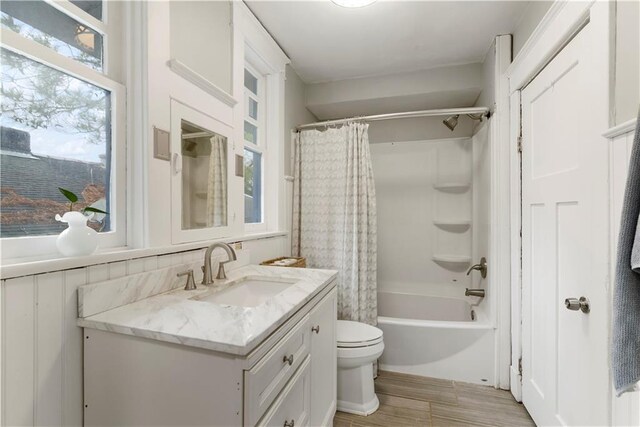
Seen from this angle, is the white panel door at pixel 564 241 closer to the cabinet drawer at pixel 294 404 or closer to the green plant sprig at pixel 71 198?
the cabinet drawer at pixel 294 404

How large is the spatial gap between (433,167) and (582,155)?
1.84 meters

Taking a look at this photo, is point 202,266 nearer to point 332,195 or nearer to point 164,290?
point 164,290

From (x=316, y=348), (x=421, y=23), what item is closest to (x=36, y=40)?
(x=316, y=348)

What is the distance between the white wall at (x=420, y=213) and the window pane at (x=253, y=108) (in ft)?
4.74

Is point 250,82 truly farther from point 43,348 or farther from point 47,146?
point 43,348

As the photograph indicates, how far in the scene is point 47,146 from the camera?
36.1 inches

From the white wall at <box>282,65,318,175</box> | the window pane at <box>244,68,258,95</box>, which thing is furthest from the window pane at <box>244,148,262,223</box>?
the window pane at <box>244,68,258,95</box>

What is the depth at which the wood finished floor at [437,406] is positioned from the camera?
5.52ft

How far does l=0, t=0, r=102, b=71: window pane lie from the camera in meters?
0.85

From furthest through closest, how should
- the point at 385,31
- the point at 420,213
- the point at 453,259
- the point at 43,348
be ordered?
the point at 420,213
the point at 453,259
the point at 385,31
the point at 43,348

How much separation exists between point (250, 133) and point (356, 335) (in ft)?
5.31

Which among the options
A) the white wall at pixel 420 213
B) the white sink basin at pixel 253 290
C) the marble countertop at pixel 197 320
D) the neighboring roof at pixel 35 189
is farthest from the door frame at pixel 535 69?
the neighboring roof at pixel 35 189

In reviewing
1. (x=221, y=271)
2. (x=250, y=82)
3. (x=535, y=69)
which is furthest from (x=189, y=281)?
(x=535, y=69)

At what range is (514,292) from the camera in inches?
76.1
